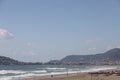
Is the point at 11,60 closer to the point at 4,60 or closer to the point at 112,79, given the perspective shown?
the point at 4,60

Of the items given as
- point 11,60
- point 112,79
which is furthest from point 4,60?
point 112,79

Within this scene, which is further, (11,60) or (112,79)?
(11,60)

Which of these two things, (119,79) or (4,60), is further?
(4,60)

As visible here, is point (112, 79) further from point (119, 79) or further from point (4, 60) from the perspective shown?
point (4, 60)

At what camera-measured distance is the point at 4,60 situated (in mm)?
173625

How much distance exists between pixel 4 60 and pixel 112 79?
15048 cm

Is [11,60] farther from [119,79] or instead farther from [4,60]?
[119,79]

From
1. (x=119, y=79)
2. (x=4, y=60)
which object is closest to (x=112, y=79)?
(x=119, y=79)

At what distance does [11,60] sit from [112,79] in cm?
15624

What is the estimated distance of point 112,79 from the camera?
27.3m

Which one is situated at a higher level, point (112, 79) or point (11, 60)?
point (11, 60)

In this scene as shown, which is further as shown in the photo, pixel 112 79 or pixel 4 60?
pixel 4 60

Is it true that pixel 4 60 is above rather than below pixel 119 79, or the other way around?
above
